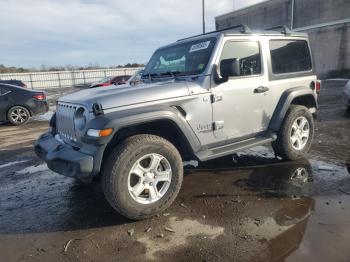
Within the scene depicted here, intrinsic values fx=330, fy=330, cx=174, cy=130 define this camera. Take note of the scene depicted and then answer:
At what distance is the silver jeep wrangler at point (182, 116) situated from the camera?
3.54 meters

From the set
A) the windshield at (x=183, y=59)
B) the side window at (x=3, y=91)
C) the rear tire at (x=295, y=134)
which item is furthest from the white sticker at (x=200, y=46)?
the side window at (x=3, y=91)

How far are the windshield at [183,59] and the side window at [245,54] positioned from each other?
0.80 ft

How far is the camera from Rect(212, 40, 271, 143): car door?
14.3ft

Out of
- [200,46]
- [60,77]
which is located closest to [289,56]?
[200,46]

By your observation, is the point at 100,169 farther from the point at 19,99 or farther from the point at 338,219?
the point at 19,99

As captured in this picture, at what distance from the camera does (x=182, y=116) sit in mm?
3973

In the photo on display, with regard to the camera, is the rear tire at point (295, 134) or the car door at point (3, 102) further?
the car door at point (3, 102)

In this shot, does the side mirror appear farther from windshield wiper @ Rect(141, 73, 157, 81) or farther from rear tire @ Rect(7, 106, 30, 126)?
rear tire @ Rect(7, 106, 30, 126)

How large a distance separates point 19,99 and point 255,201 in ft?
30.5

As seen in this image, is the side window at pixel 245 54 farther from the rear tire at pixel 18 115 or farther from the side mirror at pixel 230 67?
the rear tire at pixel 18 115

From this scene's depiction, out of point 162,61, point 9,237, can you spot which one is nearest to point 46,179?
point 9,237

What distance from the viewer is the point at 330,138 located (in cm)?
685

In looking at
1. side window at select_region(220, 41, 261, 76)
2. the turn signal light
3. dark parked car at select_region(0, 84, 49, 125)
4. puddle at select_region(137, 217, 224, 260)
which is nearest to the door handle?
side window at select_region(220, 41, 261, 76)

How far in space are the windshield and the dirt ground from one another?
1611 mm
